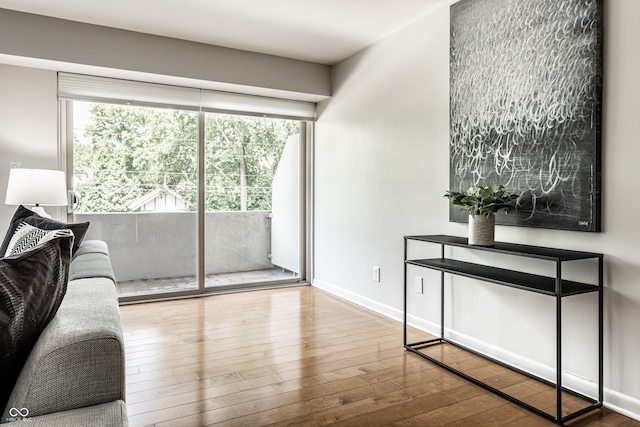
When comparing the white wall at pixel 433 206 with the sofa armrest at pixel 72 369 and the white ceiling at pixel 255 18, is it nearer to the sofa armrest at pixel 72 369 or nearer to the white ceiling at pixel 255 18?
the white ceiling at pixel 255 18

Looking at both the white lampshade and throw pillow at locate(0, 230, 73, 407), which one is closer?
throw pillow at locate(0, 230, 73, 407)

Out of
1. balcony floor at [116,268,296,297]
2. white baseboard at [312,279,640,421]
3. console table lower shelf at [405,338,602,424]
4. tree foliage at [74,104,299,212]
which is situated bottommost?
console table lower shelf at [405,338,602,424]

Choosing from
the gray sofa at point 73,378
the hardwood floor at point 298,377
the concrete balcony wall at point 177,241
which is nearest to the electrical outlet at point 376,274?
the hardwood floor at point 298,377

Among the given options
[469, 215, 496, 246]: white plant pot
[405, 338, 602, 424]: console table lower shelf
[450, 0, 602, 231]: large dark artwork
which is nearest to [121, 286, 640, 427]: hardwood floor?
[405, 338, 602, 424]: console table lower shelf

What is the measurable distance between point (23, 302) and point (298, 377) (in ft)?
5.90

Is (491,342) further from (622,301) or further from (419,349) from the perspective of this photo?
(622,301)

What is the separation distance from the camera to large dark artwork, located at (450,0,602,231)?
2.23 m

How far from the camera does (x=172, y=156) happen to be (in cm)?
431

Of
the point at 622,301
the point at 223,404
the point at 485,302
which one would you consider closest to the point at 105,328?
the point at 223,404

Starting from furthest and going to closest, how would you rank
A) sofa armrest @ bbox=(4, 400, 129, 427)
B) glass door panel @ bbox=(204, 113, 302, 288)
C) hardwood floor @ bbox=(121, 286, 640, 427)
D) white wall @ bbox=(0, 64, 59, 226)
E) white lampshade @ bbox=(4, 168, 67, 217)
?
1. glass door panel @ bbox=(204, 113, 302, 288)
2. white wall @ bbox=(0, 64, 59, 226)
3. white lampshade @ bbox=(4, 168, 67, 217)
4. hardwood floor @ bbox=(121, 286, 640, 427)
5. sofa armrest @ bbox=(4, 400, 129, 427)

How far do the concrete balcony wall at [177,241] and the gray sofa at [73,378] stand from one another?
3.35 metres

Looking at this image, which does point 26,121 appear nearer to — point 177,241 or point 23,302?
point 177,241

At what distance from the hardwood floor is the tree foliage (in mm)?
1213

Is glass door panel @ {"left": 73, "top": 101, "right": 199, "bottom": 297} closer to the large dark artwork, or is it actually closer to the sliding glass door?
the sliding glass door
